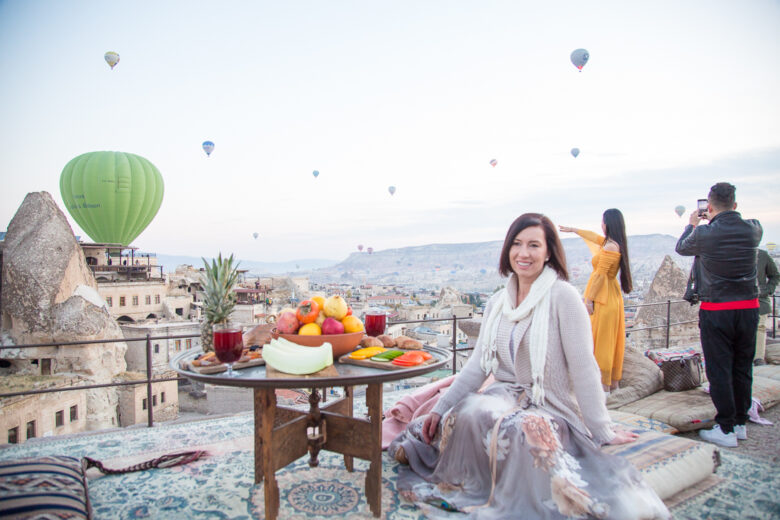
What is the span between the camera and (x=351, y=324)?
2.56 meters

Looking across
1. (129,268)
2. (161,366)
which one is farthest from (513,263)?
(129,268)

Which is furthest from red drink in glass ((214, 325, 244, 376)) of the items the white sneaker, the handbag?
the handbag

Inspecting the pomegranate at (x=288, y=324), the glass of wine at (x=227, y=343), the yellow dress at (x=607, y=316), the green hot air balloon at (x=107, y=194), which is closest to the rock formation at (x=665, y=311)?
the yellow dress at (x=607, y=316)

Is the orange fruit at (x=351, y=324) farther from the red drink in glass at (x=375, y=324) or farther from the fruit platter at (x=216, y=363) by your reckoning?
the fruit platter at (x=216, y=363)

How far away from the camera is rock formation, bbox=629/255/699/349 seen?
8812 millimetres

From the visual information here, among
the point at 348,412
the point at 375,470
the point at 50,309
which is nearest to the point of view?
the point at 375,470

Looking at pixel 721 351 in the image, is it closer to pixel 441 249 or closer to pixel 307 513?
pixel 307 513

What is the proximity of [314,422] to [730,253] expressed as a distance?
3267 mm

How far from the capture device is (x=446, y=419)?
2.67m

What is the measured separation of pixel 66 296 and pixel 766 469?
28749mm

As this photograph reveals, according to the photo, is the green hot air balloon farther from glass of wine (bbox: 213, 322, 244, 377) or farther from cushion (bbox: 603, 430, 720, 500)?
cushion (bbox: 603, 430, 720, 500)

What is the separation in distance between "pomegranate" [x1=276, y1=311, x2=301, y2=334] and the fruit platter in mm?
182

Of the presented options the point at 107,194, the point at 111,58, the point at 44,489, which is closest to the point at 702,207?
the point at 44,489

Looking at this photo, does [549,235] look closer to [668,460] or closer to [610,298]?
[668,460]
